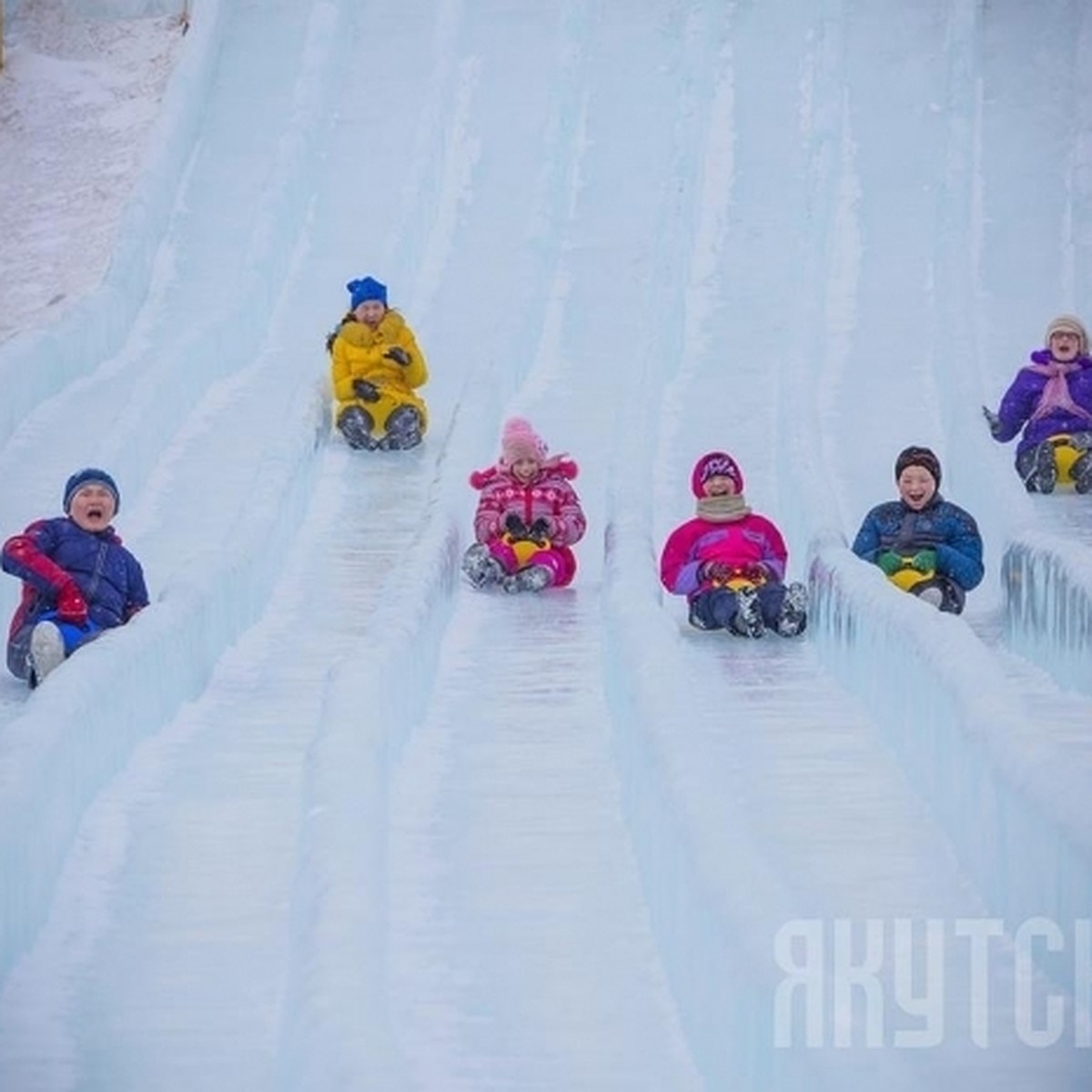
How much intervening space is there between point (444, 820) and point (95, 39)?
10.5m

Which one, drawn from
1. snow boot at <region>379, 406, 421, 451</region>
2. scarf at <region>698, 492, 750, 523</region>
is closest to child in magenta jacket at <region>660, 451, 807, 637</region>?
scarf at <region>698, 492, 750, 523</region>

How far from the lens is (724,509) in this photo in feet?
24.0

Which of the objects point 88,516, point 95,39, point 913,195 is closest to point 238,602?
point 88,516

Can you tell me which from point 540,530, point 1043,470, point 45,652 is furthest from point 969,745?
point 1043,470

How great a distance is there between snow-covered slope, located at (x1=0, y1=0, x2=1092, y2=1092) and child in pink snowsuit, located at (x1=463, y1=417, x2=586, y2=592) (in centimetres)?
11

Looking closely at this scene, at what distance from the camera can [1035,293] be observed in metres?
11.0

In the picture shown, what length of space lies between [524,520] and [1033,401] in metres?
2.44

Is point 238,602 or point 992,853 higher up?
point 238,602

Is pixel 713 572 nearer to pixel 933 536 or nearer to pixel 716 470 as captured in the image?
pixel 716 470

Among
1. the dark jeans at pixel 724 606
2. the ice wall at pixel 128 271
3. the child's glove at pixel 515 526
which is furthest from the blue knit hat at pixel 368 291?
the dark jeans at pixel 724 606

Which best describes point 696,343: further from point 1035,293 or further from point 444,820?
point 444,820

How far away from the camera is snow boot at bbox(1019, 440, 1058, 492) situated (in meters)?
8.53

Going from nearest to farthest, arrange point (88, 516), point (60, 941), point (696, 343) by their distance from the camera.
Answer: point (60, 941), point (88, 516), point (696, 343)

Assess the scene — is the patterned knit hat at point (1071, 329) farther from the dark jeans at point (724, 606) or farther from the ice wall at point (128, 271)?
the ice wall at point (128, 271)
